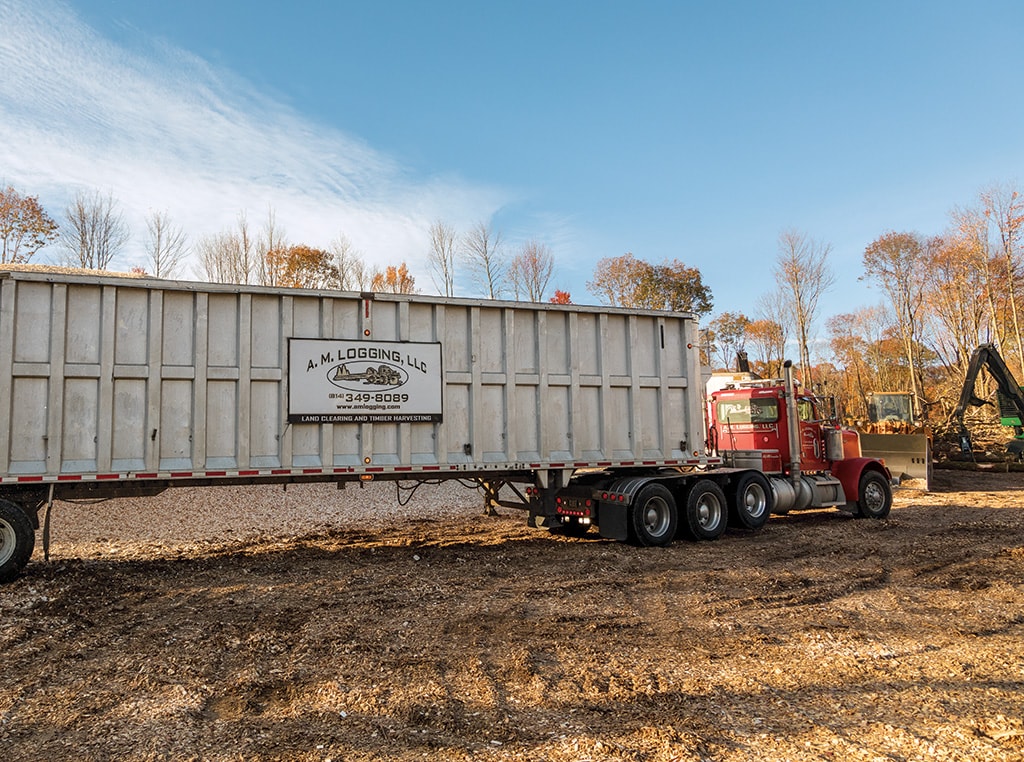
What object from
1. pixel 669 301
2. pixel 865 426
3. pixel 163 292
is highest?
pixel 669 301

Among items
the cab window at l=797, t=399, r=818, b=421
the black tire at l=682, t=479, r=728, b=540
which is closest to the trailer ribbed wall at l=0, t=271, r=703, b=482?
the black tire at l=682, t=479, r=728, b=540

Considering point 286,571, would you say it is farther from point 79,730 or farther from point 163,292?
point 79,730

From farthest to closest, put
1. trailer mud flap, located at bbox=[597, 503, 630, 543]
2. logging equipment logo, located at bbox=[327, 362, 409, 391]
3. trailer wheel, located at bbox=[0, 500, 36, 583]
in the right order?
1. trailer mud flap, located at bbox=[597, 503, 630, 543]
2. logging equipment logo, located at bbox=[327, 362, 409, 391]
3. trailer wheel, located at bbox=[0, 500, 36, 583]

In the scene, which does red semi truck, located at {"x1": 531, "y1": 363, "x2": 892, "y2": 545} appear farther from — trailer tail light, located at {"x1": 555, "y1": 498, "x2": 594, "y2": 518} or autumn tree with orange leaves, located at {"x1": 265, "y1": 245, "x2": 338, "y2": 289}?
autumn tree with orange leaves, located at {"x1": 265, "y1": 245, "x2": 338, "y2": 289}

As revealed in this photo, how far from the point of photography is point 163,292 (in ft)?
28.1

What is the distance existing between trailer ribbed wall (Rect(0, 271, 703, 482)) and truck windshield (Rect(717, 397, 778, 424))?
111 inches

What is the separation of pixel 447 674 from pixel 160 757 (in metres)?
2.00

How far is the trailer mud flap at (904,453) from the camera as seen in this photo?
18.8 metres

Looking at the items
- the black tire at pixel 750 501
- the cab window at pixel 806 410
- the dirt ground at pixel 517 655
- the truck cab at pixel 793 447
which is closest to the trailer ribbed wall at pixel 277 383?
the black tire at pixel 750 501

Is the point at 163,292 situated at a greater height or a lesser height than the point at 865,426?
greater

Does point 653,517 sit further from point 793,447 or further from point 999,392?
point 999,392

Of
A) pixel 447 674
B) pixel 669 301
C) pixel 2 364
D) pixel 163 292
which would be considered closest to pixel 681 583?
pixel 447 674

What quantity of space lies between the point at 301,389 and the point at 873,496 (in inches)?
471

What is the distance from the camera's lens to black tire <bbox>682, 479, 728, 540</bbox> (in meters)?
10.9
